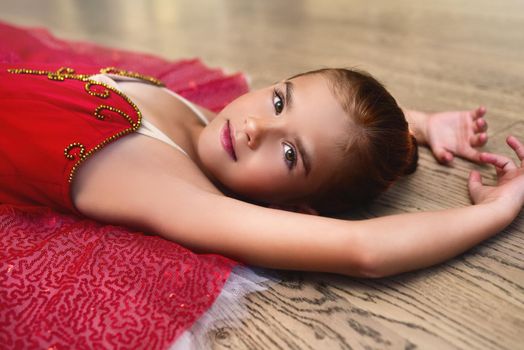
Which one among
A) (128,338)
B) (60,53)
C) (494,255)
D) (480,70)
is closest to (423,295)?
(494,255)

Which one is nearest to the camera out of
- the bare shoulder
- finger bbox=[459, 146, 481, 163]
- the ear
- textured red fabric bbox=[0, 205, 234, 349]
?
textured red fabric bbox=[0, 205, 234, 349]

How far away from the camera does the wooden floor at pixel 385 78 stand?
687 millimetres

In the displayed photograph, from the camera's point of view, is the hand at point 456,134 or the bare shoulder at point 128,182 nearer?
the bare shoulder at point 128,182

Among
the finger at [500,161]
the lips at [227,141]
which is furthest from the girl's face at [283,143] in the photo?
the finger at [500,161]

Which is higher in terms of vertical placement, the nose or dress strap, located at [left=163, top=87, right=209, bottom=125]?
the nose

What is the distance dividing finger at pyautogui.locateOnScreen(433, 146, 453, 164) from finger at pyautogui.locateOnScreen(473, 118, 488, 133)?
0.08 metres

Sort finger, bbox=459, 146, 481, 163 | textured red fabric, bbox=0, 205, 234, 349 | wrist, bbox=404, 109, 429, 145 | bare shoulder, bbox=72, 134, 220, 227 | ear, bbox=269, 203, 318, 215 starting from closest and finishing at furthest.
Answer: textured red fabric, bbox=0, 205, 234, 349, bare shoulder, bbox=72, 134, 220, 227, ear, bbox=269, 203, 318, 215, finger, bbox=459, 146, 481, 163, wrist, bbox=404, 109, 429, 145

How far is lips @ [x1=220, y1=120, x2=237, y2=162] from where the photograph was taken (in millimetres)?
907

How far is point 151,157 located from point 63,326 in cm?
31

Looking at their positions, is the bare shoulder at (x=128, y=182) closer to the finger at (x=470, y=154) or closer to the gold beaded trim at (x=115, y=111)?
the gold beaded trim at (x=115, y=111)

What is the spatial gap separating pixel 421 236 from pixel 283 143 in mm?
277

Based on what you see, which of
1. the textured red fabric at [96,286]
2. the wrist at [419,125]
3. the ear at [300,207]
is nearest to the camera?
the textured red fabric at [96,286]

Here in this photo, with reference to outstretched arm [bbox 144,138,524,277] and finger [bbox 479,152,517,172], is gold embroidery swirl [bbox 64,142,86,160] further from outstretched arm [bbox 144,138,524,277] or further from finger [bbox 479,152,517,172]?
finger [bbox 479,152,517,172]

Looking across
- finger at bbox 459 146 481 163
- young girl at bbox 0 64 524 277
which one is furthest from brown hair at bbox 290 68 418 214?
finger at bbox 459 146 481 163
